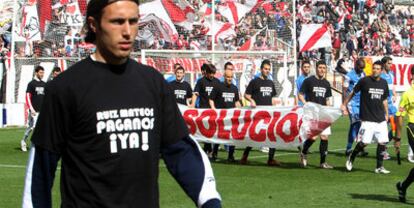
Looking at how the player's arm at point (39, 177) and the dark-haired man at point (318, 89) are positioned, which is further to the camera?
the dark-haired man at point (318, 89)

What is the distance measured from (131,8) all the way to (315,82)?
14.6m

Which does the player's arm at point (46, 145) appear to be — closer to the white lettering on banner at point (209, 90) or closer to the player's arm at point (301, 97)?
the player's arm at point (301, 97)

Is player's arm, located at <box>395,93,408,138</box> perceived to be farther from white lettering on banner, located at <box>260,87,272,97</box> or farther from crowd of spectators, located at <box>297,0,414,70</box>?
crowd of spectators, located at <box>297,0,414,70</box>

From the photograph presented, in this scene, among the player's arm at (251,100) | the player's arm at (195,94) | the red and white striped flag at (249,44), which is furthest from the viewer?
the red and white striped flag at (249,44)

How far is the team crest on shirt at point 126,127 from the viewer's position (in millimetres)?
4145

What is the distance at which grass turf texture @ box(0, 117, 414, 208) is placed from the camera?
12.5 metres

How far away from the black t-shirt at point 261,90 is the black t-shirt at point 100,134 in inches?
605

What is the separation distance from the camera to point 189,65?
2709 cm

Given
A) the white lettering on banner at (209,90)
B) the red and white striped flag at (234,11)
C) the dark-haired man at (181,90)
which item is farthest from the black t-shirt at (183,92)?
the red and white striped flag at (234,11)

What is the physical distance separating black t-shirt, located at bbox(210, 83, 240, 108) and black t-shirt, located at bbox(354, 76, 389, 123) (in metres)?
3.64

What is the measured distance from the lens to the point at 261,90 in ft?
64.2

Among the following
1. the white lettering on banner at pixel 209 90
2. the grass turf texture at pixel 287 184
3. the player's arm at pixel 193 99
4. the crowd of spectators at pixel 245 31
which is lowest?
the grass turf texture at pixel 287 184

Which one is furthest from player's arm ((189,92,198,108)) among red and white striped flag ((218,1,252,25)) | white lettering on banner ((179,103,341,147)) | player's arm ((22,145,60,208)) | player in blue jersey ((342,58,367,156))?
player's arm ((22,145,60,208))

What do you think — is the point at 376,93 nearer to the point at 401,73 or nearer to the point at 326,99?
the point at 326,99
